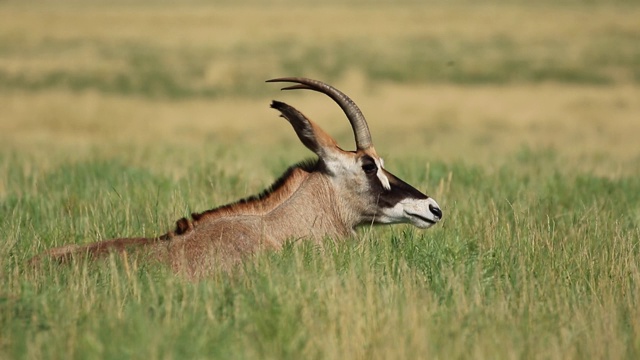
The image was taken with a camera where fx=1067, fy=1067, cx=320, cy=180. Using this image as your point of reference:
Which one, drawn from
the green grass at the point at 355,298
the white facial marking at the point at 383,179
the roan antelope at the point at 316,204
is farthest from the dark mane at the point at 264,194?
the green grass at the point at 355,298

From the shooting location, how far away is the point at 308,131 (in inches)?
315

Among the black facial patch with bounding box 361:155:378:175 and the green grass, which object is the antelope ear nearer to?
the black facial patch with bounding box 361:155:378:175

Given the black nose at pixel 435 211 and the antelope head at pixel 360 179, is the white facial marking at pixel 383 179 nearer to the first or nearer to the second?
the antelope head at pixel 360 179

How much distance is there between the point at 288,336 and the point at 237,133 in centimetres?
2117

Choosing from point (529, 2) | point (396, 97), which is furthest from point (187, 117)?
point (529, 2)

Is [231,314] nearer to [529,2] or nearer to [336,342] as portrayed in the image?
[336,342]

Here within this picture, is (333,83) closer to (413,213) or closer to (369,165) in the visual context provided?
(369,165)

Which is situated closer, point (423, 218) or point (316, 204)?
point (423, 218)

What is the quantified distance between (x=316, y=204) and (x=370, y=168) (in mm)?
503

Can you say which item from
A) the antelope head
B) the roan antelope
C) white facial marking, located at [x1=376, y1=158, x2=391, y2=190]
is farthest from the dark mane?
white facial marking, located at [x1=376, y1=158, x2=391, y2=190]

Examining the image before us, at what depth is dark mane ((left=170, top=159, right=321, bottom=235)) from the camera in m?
7.39

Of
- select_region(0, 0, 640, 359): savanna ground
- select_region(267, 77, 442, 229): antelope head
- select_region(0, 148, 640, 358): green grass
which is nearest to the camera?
select_region(0, 148, 640, 358): green grass

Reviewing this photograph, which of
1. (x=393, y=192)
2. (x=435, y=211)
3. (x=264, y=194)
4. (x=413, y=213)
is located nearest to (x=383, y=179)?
(x=393, y=192)

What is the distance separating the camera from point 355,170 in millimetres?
8188
